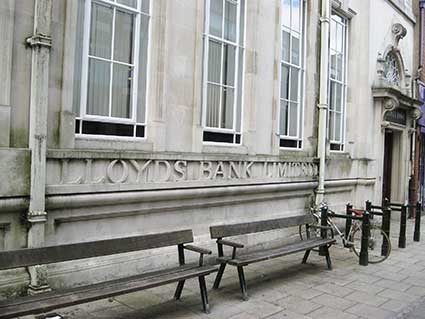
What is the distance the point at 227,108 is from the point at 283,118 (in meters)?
1.81

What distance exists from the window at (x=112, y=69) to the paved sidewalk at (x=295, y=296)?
2.02 meters

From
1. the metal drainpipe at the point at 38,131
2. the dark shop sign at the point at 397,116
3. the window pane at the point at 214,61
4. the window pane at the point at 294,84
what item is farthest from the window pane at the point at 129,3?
the dark shop sign at the point at 397,116

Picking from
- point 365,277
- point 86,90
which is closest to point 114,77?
point 86,90

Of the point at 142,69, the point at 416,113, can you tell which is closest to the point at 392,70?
the point at 416,113

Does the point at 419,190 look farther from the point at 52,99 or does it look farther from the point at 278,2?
the point at 52,99

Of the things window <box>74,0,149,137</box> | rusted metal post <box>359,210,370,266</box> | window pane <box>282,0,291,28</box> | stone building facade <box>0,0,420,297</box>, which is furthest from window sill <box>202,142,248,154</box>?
window pane <box>282,0,291,28</box>

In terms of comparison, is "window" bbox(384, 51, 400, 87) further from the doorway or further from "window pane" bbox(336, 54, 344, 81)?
"window pane" bbox(336, 54, 344, 81)

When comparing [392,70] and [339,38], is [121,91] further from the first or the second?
[392,70]

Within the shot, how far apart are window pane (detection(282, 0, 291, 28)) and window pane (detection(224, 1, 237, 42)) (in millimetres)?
1568

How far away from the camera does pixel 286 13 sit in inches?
328

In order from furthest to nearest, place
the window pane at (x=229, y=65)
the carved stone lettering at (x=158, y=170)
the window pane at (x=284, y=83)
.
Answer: the window pane at (x=284, y=83) → the window pane at (x=229, y=65) → the carved stone lettering at (x=158, y=170)

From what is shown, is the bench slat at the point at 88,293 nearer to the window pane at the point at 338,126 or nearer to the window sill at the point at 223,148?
the window sill at the point at 223,148

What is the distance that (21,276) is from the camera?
432 cm

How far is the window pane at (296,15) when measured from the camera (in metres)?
8.56
